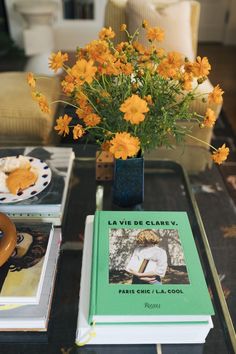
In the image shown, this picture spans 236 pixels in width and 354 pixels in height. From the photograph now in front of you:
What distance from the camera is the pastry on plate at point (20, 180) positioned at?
3.07ft

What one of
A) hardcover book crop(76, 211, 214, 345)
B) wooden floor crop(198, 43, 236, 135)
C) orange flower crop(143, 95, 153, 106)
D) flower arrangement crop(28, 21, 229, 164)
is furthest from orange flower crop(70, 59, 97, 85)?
wooden floor crop(198, 43, 236, 135)

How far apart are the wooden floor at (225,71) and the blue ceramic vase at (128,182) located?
1.50 metres

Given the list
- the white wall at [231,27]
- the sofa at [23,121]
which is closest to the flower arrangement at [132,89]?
the sofa at [23,121]

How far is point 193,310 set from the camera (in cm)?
67

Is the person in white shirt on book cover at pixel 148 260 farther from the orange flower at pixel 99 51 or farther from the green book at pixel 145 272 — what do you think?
the orange flower at pixel 99 51

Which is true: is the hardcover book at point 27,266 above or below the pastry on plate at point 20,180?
below

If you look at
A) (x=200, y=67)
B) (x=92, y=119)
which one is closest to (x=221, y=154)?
(x=200, y=67)

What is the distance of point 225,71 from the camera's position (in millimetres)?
3160

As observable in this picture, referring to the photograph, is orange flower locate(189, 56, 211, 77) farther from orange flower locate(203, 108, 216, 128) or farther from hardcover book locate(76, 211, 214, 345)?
hardcover book locate(76, 211, 214, 345)

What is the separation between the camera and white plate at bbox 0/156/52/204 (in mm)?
919

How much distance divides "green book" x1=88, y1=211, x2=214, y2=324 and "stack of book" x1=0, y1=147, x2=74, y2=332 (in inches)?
4.3

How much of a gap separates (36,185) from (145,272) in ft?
1.31

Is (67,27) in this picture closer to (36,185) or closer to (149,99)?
(36,185)

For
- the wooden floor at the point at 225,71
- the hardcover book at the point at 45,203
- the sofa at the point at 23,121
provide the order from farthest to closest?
the wooden floor at the point at 225,71
the sofa at the point at 23,121
the hardcover book at the point at 45,203
